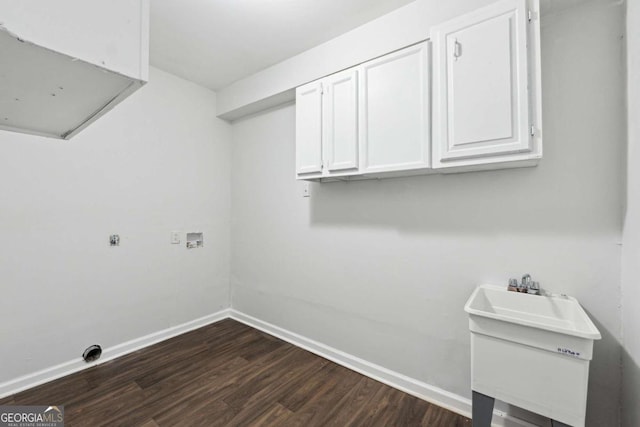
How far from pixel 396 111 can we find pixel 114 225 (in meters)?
2.44

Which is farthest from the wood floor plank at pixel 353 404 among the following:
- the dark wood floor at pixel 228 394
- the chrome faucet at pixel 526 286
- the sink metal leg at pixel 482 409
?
the chrome faucet at pixel 526 286

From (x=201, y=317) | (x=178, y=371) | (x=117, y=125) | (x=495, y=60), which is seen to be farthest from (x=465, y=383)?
(x=117, y=125)

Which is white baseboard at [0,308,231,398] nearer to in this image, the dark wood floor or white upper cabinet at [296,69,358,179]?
the dark wood floor

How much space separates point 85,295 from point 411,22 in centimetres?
314

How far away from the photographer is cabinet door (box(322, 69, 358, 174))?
199 centimetres

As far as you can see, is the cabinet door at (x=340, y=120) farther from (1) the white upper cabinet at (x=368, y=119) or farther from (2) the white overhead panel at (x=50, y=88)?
(2) the white overhead panel at (x=50, y=88)

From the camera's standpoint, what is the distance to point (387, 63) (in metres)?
1.85

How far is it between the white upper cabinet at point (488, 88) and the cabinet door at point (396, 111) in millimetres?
85

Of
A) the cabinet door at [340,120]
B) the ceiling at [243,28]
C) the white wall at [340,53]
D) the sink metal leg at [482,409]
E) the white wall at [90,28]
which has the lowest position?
the sink metal leg at [482,409]

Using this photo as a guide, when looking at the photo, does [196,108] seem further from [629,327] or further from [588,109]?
[629,327]

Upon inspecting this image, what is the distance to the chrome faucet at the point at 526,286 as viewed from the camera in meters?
1.57

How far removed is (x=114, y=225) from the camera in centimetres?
244

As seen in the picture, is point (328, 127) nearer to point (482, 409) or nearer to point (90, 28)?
point (90, 28)

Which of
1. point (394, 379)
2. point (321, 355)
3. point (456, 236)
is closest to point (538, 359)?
point (456, 236)
